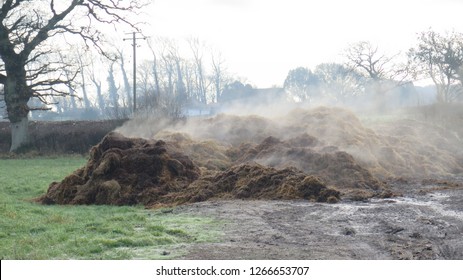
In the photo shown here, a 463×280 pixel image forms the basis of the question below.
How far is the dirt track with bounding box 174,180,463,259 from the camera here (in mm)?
8242

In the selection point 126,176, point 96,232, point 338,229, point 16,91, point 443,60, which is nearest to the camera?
point 96,232

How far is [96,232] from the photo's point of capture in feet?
32.6

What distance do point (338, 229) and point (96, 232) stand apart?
4.14 meters

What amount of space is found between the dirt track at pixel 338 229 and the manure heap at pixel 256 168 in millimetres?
1039

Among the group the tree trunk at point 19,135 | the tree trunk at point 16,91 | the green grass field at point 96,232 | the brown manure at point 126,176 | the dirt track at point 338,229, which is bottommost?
the dirt track at point 338,229

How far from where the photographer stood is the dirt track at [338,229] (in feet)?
27.0

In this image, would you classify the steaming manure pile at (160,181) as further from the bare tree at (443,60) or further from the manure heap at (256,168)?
the bare tree at (443,60)

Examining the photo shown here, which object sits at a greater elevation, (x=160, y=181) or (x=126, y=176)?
(x=126, y=176)

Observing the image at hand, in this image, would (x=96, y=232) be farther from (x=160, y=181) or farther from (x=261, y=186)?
(x=160, y=181)

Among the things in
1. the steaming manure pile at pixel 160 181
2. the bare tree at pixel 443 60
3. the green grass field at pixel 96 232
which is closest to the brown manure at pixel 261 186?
the steaming manure pile at pixel 160 181

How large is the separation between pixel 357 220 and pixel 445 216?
1.74m

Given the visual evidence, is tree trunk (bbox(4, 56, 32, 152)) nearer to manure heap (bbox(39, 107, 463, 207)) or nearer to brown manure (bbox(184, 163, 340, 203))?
manure heap (bbox(39, 107, 463, 207))

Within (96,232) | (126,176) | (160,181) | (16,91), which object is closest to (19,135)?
(16,91)
